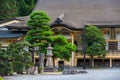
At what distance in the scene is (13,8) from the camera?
57.7 m

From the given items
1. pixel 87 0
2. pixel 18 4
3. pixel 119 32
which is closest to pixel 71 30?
pixel 119 32

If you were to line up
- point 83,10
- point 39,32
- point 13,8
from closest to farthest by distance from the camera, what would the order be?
point 39,32, point 83,10, point 13,8

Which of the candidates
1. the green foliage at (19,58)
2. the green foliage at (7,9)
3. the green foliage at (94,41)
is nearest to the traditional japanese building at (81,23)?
the green foliage at (94,41)

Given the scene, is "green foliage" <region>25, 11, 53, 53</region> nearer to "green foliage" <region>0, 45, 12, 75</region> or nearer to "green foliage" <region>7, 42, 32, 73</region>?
"green foliage" <region>7, 42, 32, 73</region>

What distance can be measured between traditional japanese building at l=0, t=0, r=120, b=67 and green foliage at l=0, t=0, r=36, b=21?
387 centimetres

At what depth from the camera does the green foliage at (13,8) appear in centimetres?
5709

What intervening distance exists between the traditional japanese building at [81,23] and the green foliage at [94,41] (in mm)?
1784

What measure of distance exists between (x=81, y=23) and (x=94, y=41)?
4.67m

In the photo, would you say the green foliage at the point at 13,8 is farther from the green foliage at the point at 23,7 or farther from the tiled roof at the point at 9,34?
the tiled roof at the point at 9,34

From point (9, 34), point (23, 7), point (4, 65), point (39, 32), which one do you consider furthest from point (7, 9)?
point (4, 65)

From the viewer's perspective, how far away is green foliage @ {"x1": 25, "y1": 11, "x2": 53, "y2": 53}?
4138 cm

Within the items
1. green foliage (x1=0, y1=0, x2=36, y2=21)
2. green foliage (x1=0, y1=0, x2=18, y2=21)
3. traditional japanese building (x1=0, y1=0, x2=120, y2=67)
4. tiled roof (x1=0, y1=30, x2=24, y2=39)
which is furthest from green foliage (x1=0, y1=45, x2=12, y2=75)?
green foliage (x1=0, y1=0, x2=36, y2=21)

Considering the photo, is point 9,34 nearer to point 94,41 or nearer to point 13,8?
point 13,8

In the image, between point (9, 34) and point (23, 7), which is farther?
point (23, 7)
